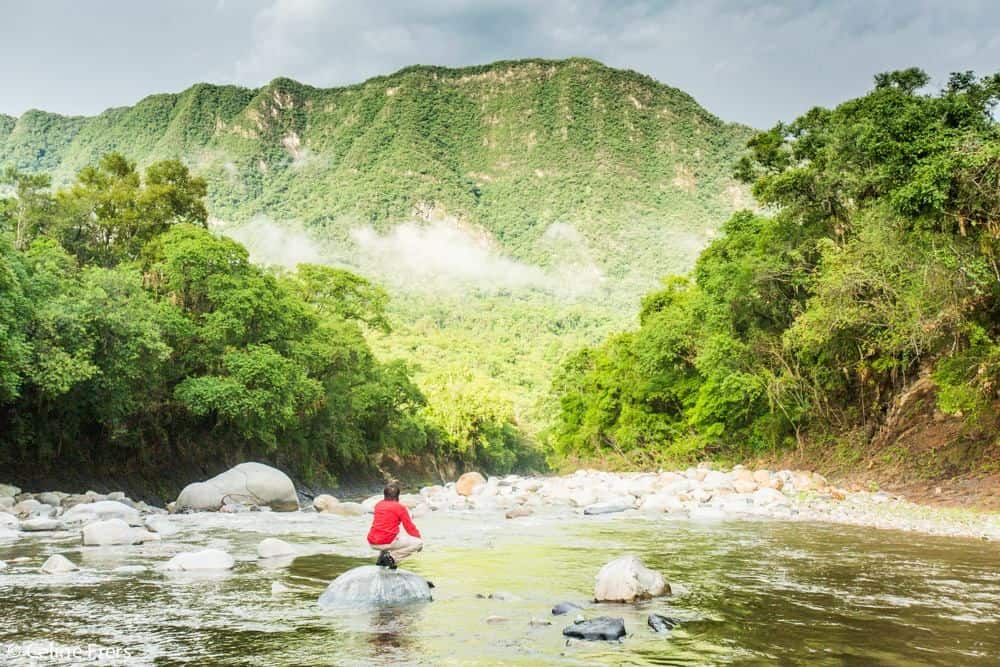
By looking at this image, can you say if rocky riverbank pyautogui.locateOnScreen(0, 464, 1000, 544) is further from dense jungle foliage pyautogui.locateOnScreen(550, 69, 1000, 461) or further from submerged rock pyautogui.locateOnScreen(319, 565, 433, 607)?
submerged rock pyautogui.locateOnScreen(319, 565, 433, 607)

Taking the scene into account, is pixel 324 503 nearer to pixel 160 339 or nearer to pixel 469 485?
pixel 160 339

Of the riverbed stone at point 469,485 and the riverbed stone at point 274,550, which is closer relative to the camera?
the riverbed stone at point 274,550

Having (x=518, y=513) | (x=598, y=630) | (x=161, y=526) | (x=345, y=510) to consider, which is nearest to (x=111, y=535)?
(x=161, y=526)

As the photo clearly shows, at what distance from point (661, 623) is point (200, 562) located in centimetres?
768

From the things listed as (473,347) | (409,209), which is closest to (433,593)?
(473,347)

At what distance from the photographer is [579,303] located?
152 meters

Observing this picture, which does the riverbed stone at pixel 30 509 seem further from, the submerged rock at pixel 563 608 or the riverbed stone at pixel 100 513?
the submerged rock at pixel 563 608

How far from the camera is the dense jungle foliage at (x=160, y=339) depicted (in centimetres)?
2409

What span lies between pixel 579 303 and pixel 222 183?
92530mm

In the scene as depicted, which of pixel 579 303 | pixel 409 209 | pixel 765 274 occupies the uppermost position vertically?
pixel 409 209

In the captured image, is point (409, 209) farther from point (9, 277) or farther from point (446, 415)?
point (9, 277)

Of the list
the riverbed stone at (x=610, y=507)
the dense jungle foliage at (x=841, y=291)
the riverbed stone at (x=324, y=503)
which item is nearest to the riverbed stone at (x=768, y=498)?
the riverbed stone at (x=610, y=507)

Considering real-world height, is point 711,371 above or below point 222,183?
below

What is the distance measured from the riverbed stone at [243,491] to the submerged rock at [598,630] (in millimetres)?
20075
